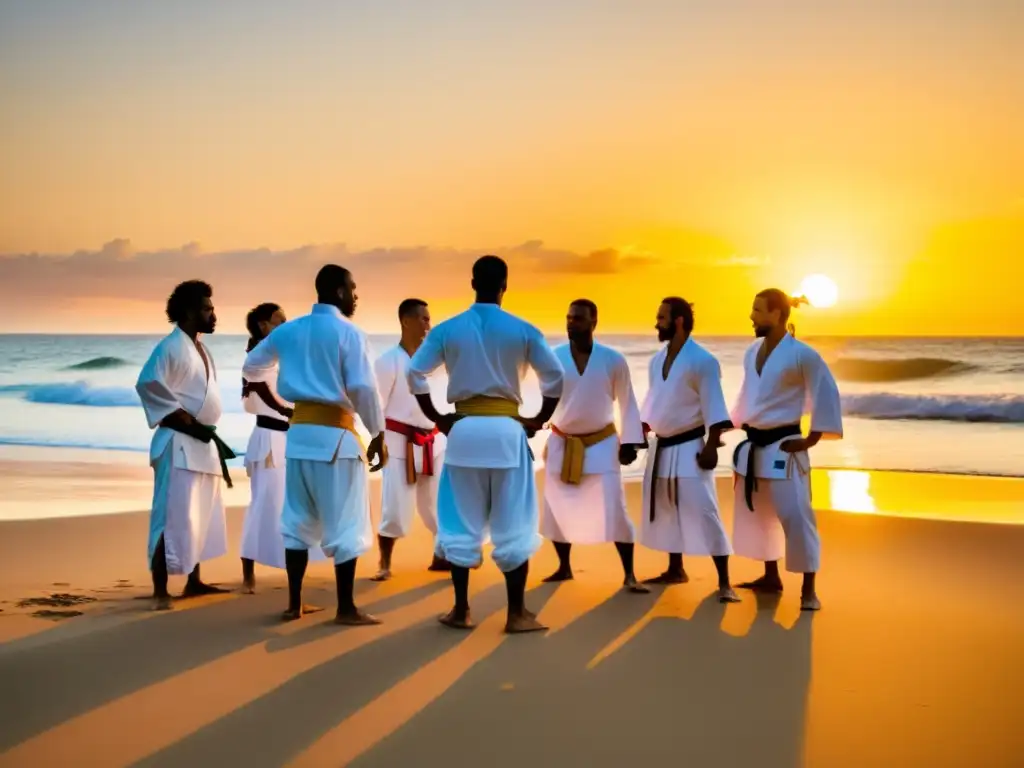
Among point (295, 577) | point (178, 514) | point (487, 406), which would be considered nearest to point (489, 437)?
point (487, 406)

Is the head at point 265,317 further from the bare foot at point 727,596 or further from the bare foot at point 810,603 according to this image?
the bare foot at point 810,603

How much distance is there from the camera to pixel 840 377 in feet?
132

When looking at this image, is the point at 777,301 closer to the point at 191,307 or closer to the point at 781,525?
the point at 781,525

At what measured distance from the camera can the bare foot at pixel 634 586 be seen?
737 cm

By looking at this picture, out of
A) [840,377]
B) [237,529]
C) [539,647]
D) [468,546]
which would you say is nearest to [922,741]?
[539,647]

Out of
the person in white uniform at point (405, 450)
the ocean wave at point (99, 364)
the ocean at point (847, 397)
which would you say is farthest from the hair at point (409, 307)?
the ocean wave at point (99, 364)

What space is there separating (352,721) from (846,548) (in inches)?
210

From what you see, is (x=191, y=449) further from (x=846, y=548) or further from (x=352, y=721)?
(x=846, y=548)

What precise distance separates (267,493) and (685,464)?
Answer: 2654 millimetres

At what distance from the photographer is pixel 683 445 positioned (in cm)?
743

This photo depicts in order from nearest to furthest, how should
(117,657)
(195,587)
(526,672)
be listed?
(526,672) < (117,657) < (195,587)

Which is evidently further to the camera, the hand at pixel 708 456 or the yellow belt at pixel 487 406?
the hand at pixel 708 456

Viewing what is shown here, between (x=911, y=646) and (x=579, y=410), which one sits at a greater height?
(x=579, y=410)

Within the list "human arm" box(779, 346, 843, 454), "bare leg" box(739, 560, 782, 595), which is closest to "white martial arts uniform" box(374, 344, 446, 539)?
"bare leg" box(739, 560, 782, 595)
